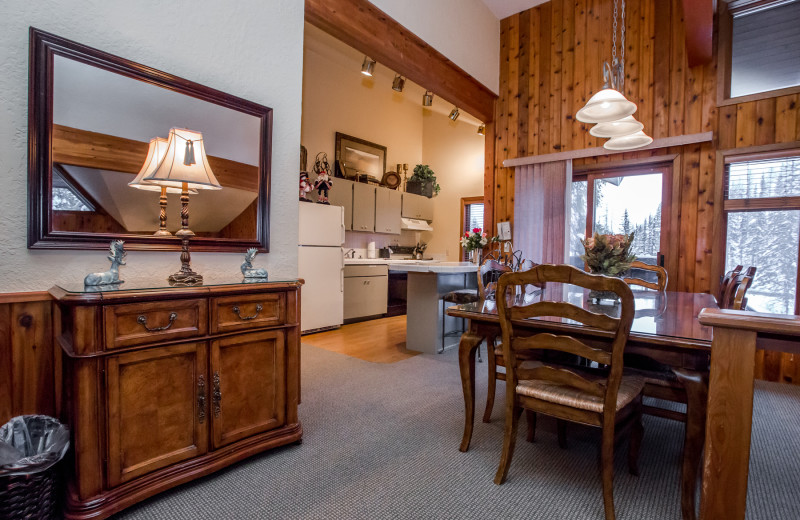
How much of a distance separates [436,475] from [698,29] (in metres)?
4.09

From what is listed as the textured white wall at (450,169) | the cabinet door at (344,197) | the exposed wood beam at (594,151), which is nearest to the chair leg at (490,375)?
the exposed wood beam at (594,151)

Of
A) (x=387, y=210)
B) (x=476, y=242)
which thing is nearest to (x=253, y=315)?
(x=476, y=242)

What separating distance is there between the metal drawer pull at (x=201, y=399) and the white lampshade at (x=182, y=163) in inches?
37.8

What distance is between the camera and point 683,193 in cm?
388

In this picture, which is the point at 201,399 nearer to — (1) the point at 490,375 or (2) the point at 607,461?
(1) the point at 490,375

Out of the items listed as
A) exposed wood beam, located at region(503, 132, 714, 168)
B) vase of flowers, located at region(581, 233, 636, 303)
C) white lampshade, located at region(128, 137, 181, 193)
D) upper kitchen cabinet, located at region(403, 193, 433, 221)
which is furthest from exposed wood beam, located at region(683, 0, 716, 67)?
upper kitchen cabinet, located at region(403, 193, 433, 221)

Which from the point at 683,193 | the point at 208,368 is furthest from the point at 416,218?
the point at 208,368

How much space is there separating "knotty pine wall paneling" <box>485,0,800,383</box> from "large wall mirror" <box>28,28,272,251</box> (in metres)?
3.62

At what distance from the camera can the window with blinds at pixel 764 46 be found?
11.3ft

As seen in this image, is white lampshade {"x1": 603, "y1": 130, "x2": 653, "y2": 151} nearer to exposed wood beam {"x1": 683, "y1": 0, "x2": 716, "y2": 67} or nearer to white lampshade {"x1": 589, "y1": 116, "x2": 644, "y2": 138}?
white lampshade {"x1": 589, "y1": 116, "x2": 644, "y2": 138}

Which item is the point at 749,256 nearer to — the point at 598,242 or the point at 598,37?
the point at 598,242

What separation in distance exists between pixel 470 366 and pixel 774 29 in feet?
14.3

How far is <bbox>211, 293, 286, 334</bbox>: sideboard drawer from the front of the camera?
1.79 m

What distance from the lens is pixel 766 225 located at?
3.50 m
